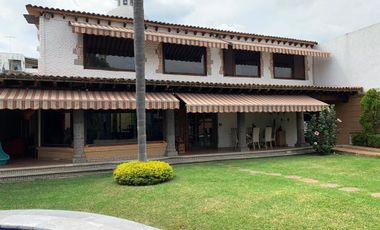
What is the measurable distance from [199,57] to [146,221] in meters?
17.3

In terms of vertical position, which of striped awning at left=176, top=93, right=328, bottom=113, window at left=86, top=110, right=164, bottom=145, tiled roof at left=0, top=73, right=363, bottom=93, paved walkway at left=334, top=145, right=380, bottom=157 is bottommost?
paved walkway at left=334, top=145, right=380, bottom=157

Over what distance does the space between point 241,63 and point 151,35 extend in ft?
27.7

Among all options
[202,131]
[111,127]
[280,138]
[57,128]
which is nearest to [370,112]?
[280,138]

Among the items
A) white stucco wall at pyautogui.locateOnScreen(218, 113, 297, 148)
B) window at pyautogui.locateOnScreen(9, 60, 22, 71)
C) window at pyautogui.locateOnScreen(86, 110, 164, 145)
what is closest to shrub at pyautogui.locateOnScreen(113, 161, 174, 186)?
window at pyautogui.locateOnScreen(86, 110, 164, 145)

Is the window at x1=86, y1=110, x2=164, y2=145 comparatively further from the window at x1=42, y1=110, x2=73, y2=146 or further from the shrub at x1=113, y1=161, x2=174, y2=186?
the shrub at x1=113, y1=161, x2=174, y2=186

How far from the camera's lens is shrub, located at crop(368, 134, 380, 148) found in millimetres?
23263

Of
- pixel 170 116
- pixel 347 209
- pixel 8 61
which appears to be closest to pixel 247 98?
pixel 170 116

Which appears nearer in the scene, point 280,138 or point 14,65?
point 280,138

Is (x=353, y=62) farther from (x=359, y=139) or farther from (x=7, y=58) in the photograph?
(x=7, y=58)

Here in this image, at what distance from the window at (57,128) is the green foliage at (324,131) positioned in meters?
16.2

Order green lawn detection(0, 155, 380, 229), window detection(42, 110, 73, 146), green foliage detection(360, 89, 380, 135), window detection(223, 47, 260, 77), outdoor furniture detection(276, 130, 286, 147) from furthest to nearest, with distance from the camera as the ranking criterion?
1. outdoor furniture detection(276, 130, 286, 147)
2. window detection(223, 47, 260, 77)
3. green foliage detection(360, 89, 380, 135)
4. window detection(42, 110, 73, 146)
5. green lawn detection(0, 155, 380, 229)

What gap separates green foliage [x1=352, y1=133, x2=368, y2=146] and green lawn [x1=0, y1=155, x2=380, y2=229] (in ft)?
29.9

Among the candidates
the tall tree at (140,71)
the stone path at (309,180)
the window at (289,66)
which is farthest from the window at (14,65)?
the stone path at (309,180)

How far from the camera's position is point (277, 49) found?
25734 millimetres
